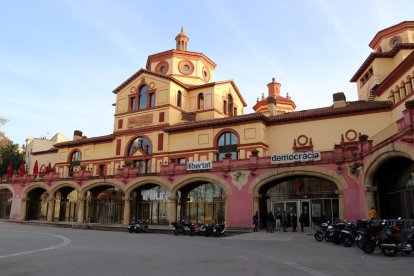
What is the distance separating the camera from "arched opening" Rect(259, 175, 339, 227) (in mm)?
27594

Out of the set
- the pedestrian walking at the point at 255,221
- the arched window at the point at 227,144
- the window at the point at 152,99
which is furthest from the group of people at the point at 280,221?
the window at the point at 152,99

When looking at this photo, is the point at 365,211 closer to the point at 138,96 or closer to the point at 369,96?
the point at 369,96

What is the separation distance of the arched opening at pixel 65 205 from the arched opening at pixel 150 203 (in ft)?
31.7

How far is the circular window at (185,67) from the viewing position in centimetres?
4581

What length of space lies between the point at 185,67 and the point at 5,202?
92.8 ft

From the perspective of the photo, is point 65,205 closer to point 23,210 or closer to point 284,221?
point 23,210

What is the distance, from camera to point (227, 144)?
3459 cm

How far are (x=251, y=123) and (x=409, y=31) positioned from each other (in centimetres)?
2025

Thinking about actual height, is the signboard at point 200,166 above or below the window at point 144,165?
below

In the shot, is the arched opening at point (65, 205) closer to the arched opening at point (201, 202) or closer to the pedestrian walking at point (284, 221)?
the arched opening at point (201, 202)

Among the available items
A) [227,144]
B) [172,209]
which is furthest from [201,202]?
[227,144]

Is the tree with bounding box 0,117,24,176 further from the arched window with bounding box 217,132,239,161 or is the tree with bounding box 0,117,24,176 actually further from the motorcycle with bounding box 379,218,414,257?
the motorcycle with bounding box 379,218,414,257

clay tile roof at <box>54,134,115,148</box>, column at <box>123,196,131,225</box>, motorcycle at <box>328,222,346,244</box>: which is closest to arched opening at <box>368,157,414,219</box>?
motorcycle at <box>328,222,346,244</box>

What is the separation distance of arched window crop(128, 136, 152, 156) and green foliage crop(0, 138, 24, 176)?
26830mm
